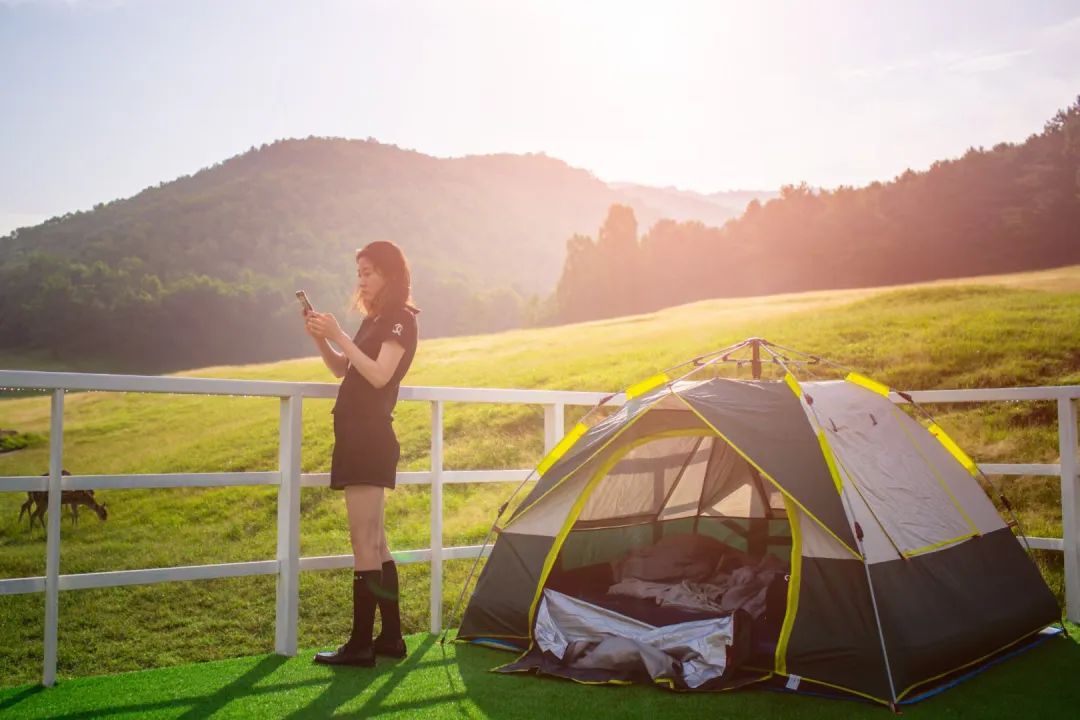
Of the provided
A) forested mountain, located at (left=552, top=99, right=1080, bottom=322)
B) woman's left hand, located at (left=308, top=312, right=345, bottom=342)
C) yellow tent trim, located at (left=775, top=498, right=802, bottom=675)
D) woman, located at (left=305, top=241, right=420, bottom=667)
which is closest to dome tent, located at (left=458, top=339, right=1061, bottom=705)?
yellow tent trim, located at (left=775, top=498, right=802, bottom=675)

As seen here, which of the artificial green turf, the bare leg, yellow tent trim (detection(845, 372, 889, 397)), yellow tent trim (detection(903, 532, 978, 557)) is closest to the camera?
the artificial green turf

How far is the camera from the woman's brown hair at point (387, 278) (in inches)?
175

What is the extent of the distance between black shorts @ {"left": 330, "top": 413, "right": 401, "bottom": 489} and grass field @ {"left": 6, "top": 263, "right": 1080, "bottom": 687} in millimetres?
6208

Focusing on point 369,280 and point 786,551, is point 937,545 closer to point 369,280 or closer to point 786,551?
point 786,551

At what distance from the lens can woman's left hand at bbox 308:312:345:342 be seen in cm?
410

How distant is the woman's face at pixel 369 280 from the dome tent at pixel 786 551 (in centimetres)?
137

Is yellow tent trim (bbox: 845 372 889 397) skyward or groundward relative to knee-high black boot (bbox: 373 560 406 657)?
skyward

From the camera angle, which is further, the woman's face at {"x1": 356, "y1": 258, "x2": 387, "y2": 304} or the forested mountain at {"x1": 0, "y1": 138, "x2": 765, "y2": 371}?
the forested mountain at {"x1": 0, "y1": 138, "x2": 765, "y2": 371}

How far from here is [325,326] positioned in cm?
416

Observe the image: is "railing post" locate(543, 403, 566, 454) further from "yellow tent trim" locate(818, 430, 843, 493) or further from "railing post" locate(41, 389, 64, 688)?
"railing post" locate(41, 389, 64, 688)

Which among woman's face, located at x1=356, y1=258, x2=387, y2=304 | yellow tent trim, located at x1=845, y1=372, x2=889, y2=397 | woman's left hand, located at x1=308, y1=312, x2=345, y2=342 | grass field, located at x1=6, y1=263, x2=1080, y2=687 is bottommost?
grass field, located at x1=6, y1=263, x2=1080, y2=687

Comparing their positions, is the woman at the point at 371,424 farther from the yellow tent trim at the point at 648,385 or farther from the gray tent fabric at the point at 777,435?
the gray tent fabric at the point at 777,435

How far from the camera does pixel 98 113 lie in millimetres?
30641

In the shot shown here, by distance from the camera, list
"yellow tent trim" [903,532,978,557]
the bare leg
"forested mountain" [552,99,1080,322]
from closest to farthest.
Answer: "yellow tent trim" [903,532,978,557] < the bare leg < "forested mountain" [552,99,1080,322]
